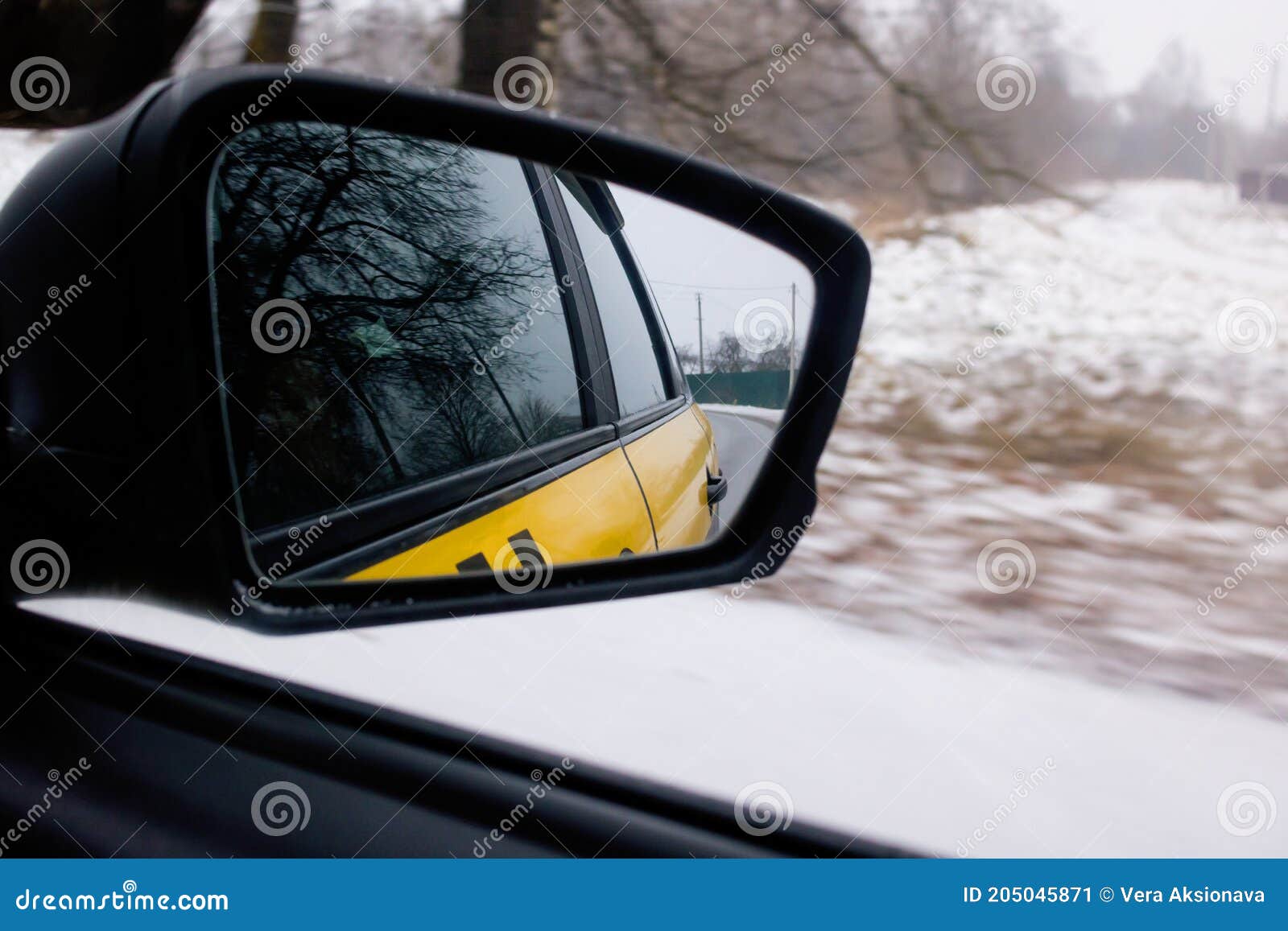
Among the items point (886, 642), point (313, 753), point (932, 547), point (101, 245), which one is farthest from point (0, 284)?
point (932, 547)

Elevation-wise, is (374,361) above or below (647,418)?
above

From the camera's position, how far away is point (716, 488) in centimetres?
217

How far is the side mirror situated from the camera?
52.0 inches

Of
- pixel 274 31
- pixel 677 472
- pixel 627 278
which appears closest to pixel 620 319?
pixel 627 278

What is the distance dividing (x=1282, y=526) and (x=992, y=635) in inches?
38.8

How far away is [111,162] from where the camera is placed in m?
1.34

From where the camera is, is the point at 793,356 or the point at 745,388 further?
→ the point at 793,356

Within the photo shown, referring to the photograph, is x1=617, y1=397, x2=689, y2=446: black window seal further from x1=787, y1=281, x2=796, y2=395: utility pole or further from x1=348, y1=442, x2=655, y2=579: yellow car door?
x1=787, y1=281, x2=796, y2=395: utility pole

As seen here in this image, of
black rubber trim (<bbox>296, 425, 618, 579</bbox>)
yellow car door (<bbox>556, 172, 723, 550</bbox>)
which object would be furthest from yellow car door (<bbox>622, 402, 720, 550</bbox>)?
black rubber trim (<bbox>296, 425, 618, 579</bbox>)

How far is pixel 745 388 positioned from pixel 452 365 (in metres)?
0.55

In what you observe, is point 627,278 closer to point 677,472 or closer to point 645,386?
point 645,386

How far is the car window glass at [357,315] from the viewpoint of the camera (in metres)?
1.47

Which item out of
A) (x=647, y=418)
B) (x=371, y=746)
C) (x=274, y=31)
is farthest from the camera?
(x=274, y=31)

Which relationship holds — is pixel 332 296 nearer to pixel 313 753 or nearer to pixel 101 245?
pixel 101 245
